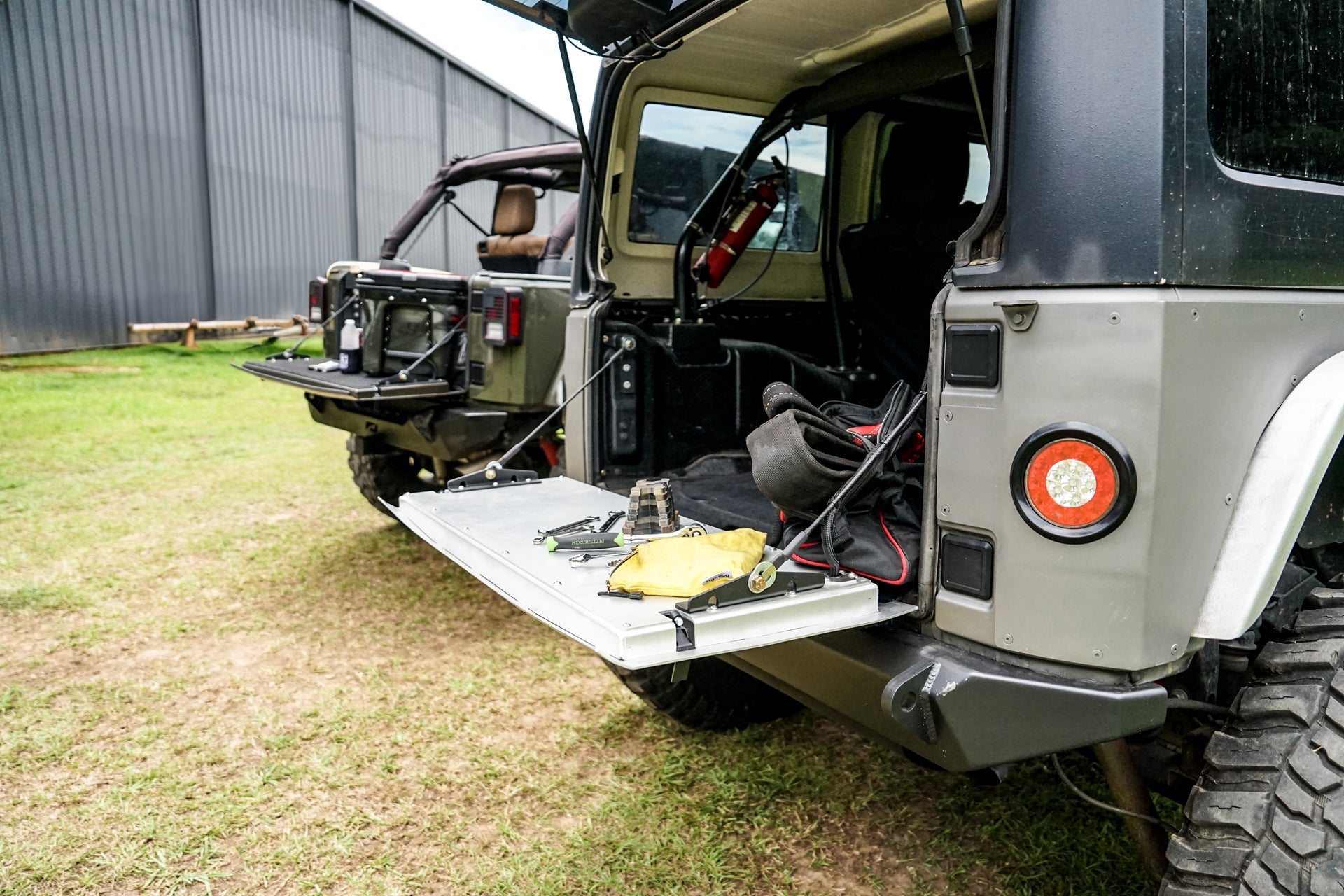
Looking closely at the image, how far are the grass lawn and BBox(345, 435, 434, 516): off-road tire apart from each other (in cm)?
59

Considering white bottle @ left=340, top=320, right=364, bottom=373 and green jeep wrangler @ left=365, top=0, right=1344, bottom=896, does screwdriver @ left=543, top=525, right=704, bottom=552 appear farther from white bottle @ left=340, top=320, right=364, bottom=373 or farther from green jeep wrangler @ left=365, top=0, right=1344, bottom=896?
white bottle @ left=340, top=320, right=364, bottom=373

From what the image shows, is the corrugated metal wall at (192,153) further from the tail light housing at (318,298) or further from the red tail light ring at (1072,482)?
the red tail light ring at (1072,482)

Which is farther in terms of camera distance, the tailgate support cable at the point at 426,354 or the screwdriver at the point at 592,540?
the tailgate support cable at the point at 426,354

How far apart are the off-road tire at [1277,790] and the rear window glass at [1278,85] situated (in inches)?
35.1

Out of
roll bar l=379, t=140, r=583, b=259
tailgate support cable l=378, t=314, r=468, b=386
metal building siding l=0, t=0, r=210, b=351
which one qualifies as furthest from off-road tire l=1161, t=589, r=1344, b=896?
metal building siding l=0, t=0, r=210, b=351

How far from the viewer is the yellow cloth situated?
1873 millimetres

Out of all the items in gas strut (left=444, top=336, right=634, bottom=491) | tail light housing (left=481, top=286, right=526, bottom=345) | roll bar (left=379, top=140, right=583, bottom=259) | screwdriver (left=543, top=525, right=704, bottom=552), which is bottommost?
screwdriver (left=543, top=525, right=704, bottom=552)

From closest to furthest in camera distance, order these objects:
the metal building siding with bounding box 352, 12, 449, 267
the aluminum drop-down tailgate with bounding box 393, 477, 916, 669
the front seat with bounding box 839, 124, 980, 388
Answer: the aluminum drop-down tailgate with bounding box 393, 477, 916, 669
the front seat with bounding box 839, 124, 980, 388
the metal building siding with bounding box 352, 12, 449, 267

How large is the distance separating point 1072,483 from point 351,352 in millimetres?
4718

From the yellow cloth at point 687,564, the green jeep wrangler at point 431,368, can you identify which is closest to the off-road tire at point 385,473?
the green jeep wrangler at point 431,368

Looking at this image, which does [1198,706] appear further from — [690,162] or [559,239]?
[559,239]

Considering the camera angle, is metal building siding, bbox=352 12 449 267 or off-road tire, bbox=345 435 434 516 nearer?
off-road tire, bbox=345 435 434 516

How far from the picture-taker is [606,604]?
1.78 meters

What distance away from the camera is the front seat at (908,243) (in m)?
3.41
